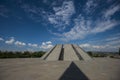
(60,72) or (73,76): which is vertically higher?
(60,72)

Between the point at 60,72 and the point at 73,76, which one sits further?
the point at 60,72

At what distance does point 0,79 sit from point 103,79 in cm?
700

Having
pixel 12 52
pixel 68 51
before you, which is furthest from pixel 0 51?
pixel 68 51

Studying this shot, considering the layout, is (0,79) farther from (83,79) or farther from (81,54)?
(81,54)

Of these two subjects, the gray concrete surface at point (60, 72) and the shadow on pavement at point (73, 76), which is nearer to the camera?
the shadow on pavement at point (73, 76)

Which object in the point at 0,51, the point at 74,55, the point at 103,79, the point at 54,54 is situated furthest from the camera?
the point at 0,51

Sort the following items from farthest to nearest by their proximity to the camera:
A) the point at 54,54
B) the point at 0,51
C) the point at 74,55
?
the point at 0,51
the point at 54,54
the point at 74,55

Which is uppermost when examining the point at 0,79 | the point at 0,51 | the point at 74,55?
the point at 0,51

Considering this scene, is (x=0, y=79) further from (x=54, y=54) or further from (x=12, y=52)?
(x=12, y=52)

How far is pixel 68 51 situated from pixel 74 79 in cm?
1548

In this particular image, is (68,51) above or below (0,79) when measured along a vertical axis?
above

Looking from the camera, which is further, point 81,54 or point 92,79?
point 81,54

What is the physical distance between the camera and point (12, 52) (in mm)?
35812

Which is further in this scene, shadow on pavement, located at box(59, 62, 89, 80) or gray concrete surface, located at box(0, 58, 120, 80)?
gray concrete surface, located at box(0, 58, 120, 80)
